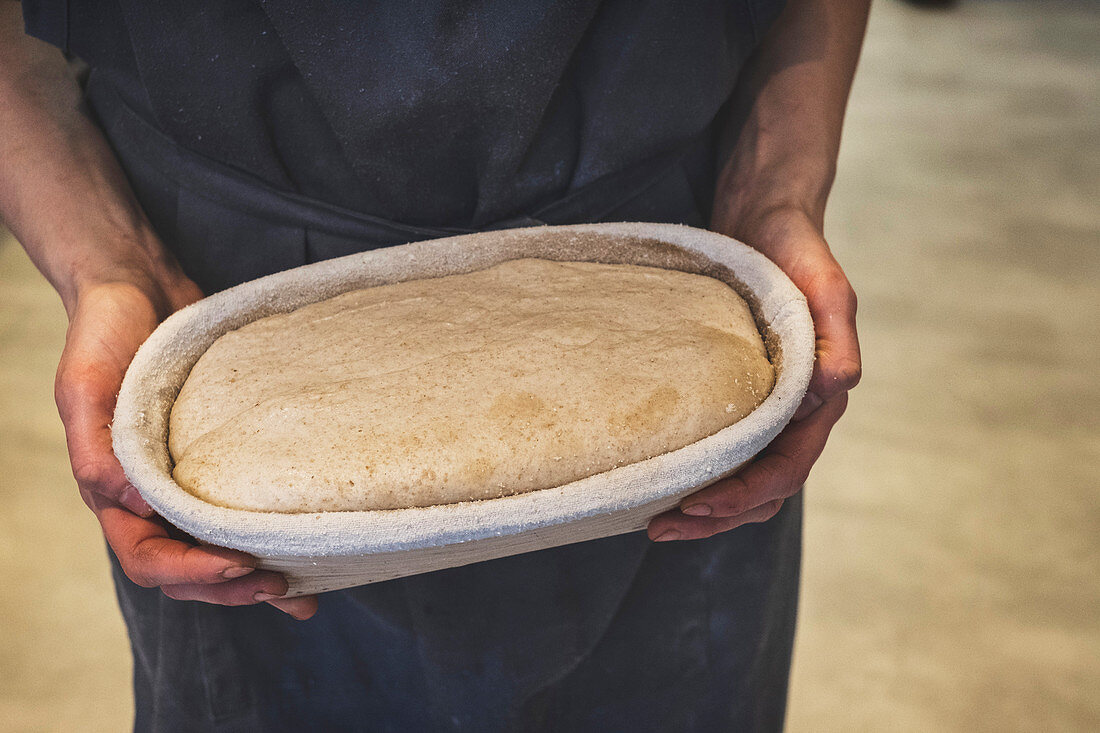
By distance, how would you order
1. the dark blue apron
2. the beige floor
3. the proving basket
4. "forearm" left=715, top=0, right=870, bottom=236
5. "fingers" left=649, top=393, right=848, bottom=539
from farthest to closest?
the beige floor
"forearm" left=715, top=0, right=870, bottom=236
the dark blue apron
"fingers" left=649, top=393, right=848, bottom=539
the proving basket

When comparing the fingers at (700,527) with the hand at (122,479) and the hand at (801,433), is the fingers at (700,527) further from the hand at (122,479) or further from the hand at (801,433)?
the hand at (122,479)

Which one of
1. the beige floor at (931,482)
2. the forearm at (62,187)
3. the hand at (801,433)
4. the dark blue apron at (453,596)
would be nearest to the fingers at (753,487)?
the hand at (801,433)

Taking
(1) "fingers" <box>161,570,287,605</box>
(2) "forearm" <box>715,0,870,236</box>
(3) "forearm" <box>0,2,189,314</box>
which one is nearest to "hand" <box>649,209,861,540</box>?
(2) "forearm" <box>715,0,870,236</box>

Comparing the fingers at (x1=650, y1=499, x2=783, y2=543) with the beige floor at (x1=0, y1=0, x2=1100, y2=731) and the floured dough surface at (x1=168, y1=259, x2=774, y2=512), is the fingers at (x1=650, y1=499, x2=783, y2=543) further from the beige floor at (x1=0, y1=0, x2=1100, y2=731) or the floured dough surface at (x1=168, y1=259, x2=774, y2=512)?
the beige floor at (x1=0, y1=0, x2=1100, y2=731)

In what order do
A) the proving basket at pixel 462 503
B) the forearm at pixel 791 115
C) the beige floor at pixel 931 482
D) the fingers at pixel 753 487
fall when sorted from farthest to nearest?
the beige floor at pixel 931 482 → the forearm at pixel 791 115 → the fingers at pixel 753 487 → the proving basket at pixel 462 503

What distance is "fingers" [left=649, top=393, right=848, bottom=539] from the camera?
2.23 ft

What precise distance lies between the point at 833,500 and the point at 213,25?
161 cm

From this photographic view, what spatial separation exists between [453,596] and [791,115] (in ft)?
1.92

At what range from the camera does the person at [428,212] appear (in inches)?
28.2

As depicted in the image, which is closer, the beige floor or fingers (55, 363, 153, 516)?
fingers (55, 363, 153, 516)

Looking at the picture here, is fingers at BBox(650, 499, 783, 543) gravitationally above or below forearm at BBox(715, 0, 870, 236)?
below

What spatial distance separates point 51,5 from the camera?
0.74 meters

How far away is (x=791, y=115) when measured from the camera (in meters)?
0.92

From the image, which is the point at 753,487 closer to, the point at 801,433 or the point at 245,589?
the point at 801,433
